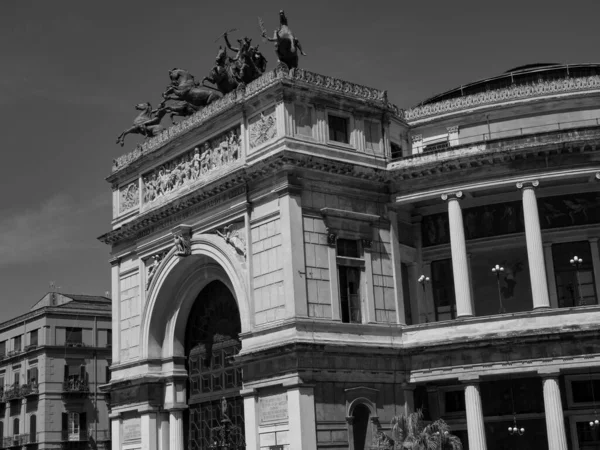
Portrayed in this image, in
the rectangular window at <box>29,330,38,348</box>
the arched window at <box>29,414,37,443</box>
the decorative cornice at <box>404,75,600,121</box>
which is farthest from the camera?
the rectangular window at <box>29,330,38,348</box>

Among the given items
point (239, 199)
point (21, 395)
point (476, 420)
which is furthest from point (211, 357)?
point (21, 395)

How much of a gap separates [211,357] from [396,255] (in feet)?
33.1

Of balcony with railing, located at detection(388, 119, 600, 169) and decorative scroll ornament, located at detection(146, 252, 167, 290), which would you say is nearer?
balcony with railing, located at detection(388, 119, 600, 169)

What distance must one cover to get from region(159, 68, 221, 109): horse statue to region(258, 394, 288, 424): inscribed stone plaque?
14819 millimetres

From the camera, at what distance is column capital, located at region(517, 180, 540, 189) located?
3891 cm

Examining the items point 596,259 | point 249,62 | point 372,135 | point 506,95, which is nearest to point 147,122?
point 249,62

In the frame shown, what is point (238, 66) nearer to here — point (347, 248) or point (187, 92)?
point (187, 92)

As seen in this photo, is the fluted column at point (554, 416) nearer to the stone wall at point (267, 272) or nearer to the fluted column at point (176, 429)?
the stone wall at point (267, 272)

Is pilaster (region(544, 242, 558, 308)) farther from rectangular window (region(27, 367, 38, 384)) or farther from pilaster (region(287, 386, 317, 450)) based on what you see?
rectangular window (region(27, 367, 38, 384))

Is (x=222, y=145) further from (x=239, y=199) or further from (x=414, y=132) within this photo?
(x=414, y=132)

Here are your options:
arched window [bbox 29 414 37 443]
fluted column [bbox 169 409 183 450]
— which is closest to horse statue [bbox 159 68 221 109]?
fluted column [bbox 169 409 183 450]

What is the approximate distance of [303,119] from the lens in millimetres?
39594

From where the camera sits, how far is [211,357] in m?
44.4

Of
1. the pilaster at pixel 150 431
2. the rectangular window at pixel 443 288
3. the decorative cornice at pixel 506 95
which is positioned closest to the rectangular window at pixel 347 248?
the rectangular window at pixel 443 288
